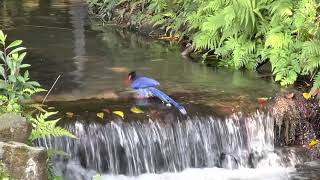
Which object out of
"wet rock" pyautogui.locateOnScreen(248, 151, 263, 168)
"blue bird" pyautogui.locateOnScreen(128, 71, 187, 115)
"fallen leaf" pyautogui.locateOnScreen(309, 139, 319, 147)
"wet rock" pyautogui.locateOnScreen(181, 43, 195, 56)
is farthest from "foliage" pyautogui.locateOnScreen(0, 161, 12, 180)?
"wet rock" pyautogui.locateOnScreen(181, 43, 195, 56)

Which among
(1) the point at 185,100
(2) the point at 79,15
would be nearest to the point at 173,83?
(1) the point at 185,100

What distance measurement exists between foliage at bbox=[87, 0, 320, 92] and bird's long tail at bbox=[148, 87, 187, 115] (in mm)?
1829

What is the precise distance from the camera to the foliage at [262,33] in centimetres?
806

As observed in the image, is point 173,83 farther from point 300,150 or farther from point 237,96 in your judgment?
point 300,150

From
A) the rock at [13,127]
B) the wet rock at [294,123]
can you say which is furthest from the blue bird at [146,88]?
the rock at [13,127]

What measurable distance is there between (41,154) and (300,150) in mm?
3982

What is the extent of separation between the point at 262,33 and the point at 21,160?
5.83 meters

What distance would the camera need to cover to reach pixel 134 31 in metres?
13.9

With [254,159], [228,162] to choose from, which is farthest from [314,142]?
[228,162]

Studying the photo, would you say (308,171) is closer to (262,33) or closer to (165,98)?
(165,98)

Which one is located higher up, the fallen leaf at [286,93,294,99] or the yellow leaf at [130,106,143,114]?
the fallen leaf at [286,93,294,99]

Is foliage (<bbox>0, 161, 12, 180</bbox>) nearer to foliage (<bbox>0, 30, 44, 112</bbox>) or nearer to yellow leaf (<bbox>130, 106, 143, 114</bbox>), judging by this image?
foliage (<bbox>0, 30, 44, 112</bbox>)

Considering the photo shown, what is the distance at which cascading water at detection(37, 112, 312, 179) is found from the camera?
6406 mm

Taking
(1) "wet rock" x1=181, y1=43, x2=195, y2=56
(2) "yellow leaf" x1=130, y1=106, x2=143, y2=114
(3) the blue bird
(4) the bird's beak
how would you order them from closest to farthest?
(2) "yellow leaf" x1=130, y1=106, x2=143, y2=114 < (3) the blue bird < (4) the bird's beak < (1) "wet rock" x1=181, y1=43, x2=195, y2=56
